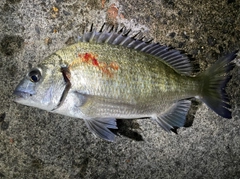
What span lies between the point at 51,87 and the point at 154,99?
0.79 meters

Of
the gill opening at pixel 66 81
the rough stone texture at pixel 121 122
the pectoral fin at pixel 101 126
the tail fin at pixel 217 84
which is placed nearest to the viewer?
the gill opening at pixel 66 81

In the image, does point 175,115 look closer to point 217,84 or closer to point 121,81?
point 217,84

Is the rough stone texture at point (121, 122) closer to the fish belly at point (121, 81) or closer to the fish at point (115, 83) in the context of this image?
the fish at point (115, 83)

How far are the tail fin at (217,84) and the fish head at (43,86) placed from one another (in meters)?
1.13

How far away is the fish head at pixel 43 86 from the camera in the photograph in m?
2.03

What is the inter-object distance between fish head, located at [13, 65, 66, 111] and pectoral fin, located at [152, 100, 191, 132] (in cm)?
85

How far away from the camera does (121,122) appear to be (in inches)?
101

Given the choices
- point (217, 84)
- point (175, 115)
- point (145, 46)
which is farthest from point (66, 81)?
point (217, 84)

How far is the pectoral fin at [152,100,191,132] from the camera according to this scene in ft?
7.62

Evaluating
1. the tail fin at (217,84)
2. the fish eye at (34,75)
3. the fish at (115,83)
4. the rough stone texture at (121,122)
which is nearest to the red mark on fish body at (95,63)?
the fish at (115,83)

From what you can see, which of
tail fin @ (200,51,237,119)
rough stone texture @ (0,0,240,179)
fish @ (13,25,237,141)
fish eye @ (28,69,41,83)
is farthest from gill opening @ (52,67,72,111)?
tail fin @ (200,51,237,119)

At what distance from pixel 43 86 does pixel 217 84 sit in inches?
53.8

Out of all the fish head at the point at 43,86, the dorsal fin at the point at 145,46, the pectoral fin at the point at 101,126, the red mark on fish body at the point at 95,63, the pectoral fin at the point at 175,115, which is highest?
the dorsal fin at the point at 145,46

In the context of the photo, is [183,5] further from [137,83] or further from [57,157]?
[57,157]
